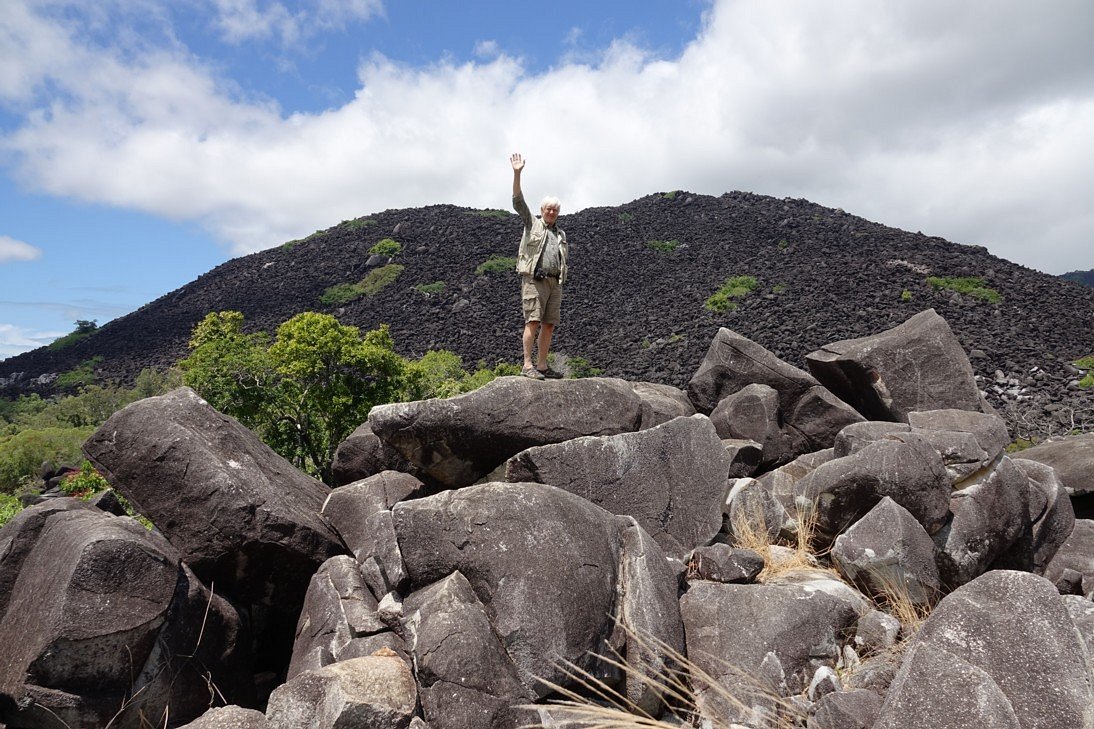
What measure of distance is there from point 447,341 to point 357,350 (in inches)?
758

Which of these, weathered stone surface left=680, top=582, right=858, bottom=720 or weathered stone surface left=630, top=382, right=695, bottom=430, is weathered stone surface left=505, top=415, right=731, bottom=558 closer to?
weathered stone surface left=680, top=582, right=858, bottom=720

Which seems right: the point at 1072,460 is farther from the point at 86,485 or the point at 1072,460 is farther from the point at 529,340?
the point at 86,485

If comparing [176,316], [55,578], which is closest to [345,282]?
[176,316]

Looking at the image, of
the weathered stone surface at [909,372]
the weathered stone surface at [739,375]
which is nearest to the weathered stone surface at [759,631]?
the weathered stone surface at [739,375]

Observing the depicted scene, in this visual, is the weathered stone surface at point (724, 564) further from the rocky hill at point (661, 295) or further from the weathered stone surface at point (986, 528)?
the rocky hill at point (661, 295)

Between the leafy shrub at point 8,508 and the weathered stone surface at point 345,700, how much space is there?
9513 mm

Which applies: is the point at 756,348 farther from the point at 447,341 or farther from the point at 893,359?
the point at 447,341

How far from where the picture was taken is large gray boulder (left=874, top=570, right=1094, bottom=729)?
3.64 m

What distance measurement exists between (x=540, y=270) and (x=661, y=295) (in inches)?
1070

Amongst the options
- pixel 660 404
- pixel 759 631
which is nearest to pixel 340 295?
pixel 660 404

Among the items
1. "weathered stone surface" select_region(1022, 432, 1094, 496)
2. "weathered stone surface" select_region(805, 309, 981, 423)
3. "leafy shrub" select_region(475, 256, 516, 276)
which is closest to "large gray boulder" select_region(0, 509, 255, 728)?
"weathered stone surface" select_region(805, 309, 981, 423)

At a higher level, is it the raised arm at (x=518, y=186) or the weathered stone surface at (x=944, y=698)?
the raised arm at (x=518, y=186)

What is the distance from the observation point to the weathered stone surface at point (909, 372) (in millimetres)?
11695

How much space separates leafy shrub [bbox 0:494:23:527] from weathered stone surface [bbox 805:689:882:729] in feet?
39.9
